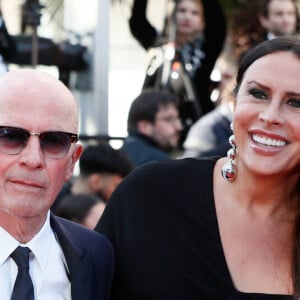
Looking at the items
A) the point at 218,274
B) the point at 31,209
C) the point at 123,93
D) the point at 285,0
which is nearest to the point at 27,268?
the point at 31,209

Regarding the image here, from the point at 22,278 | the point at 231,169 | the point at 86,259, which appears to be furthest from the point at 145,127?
the point at 22,278

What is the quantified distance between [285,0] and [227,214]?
503 cm

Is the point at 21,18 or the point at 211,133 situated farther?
the point at 21,18

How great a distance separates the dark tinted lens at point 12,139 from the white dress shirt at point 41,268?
9.8 inches

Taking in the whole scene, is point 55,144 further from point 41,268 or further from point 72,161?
point 41,268

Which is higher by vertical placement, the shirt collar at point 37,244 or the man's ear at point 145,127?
the shirt collar at point 37,244

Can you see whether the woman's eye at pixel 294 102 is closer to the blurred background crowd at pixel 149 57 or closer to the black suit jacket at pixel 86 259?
the black suit jacket at pixel 86 259

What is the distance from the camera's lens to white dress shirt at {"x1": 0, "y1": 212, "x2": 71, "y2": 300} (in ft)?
10.0

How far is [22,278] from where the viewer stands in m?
3.03

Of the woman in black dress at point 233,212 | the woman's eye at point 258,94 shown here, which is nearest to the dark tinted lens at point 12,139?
the woman in black dress at point 233,212

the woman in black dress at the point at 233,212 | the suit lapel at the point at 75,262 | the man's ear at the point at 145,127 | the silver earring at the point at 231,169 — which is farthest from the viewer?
the man's ear at the point at 145,127

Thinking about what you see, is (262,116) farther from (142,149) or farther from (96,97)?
(96,97)

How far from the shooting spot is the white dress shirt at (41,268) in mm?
3049

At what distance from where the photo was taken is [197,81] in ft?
28.7
